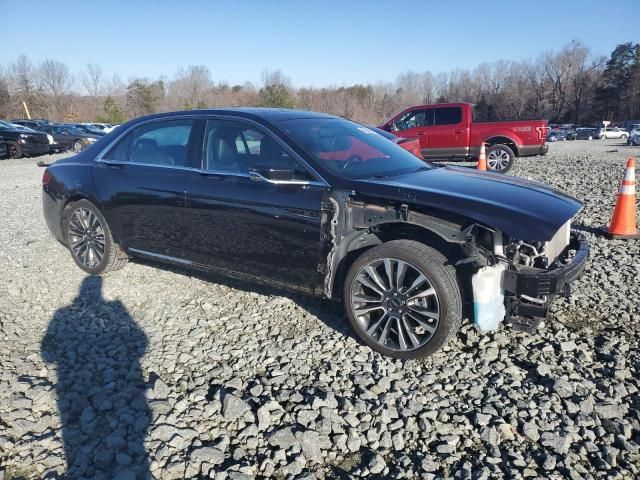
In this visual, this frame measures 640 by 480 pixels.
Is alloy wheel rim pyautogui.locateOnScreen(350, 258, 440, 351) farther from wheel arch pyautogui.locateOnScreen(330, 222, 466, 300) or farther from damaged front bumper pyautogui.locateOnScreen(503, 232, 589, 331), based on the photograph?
damaged front bumper pyautogui.locateOnScreen(503, 232, 589, 331)

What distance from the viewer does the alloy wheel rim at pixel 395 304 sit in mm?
3102

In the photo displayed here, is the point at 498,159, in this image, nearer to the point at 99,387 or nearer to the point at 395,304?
the point at 395,304

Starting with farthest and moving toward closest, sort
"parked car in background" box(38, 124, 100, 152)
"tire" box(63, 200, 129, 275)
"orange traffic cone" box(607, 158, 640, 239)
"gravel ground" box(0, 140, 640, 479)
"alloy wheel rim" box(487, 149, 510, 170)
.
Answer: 1. "parked car in background" box(38, 124, 100, 152)
2. "alloy wheel rim" box(487, 149, 510, 170)
3. "orange traffic cone" box(607, 158, 640, 239)
4. "tire" box(63, 200, 129, 275)
5. "gravel ground" box(0, 140, 640, 479)

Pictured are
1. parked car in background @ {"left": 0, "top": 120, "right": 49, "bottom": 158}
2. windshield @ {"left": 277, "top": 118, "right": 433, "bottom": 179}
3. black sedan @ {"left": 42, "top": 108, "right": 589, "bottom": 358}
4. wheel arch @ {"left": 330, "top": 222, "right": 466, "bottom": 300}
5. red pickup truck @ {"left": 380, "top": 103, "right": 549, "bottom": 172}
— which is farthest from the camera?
parked car in background @ {"left": 0, "top": 120, "right": 49, "bottom": 158}

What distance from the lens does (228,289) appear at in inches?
175

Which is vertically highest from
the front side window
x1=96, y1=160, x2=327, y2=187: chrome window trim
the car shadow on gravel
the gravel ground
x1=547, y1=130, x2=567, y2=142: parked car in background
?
x1=547, y1=130, x2=567, y2=142: parked car in background

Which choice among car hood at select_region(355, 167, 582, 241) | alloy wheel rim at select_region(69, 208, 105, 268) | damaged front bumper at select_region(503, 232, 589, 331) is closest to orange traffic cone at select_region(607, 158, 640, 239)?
car hood at select_region(355, 167, 582, 241)

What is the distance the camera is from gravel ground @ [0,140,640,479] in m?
2.34

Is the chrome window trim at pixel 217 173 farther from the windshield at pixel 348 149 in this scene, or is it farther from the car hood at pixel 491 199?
the car hood at pixel 491 199

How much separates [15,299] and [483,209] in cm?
408

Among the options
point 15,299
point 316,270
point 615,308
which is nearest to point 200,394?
point 316,270

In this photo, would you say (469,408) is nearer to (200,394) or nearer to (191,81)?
(200,394)

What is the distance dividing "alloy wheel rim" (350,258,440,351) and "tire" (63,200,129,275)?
8.56ft

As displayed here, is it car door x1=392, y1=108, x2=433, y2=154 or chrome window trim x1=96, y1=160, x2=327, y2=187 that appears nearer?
chrome window trim x1=96, y1=160, x2=327, y2=187
